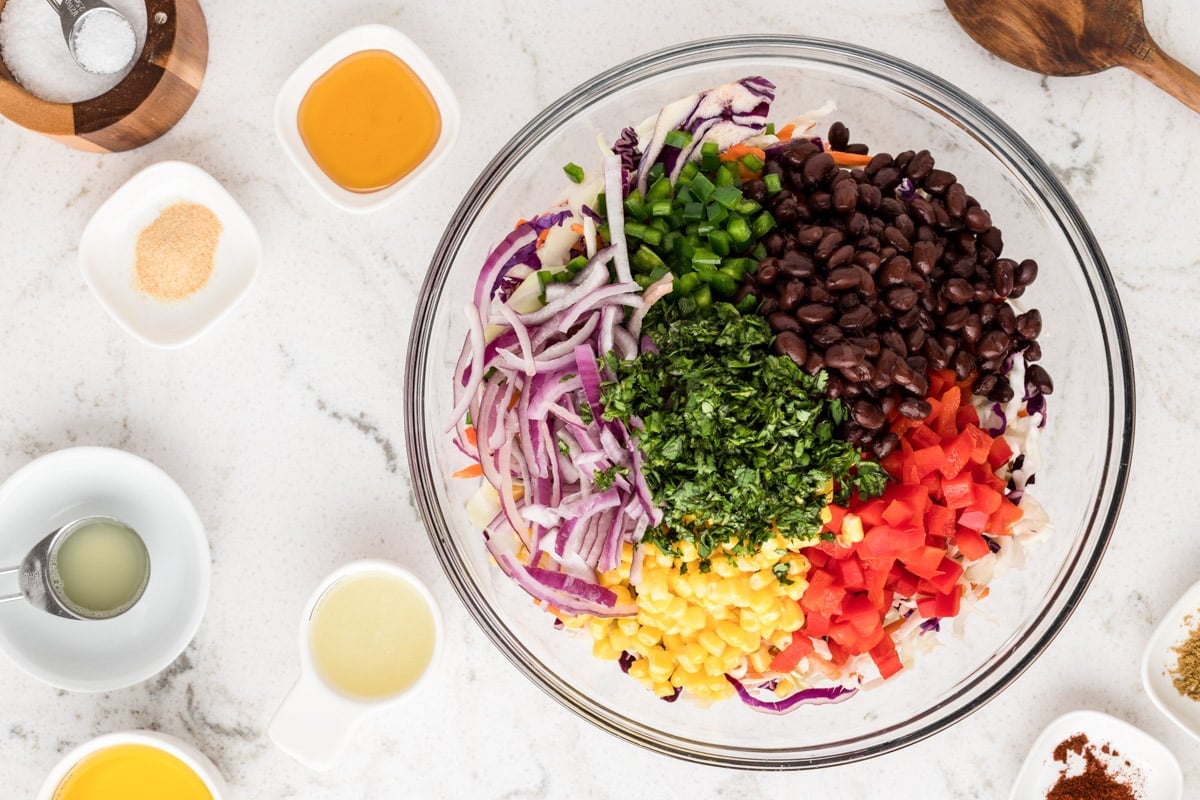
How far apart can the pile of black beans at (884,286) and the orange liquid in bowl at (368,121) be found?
3.40 ft

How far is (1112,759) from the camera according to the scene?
2631 mm

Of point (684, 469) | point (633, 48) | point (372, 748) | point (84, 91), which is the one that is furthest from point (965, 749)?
point (84, 91)

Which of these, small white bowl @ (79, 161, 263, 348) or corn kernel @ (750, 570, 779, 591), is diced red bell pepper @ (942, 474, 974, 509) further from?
small white bowl @ (79, 161, 263, 348)

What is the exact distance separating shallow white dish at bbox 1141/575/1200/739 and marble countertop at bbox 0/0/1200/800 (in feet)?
0.19

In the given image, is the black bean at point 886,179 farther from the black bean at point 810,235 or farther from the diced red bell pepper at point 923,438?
the diced red bell pepper at point 923,438

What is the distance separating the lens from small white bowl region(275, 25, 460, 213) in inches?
98.6

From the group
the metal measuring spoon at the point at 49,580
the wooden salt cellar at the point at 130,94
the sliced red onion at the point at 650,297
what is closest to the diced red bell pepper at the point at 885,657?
the sliced red onion at the point at 650,297

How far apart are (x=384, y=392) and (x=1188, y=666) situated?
8.12 feet

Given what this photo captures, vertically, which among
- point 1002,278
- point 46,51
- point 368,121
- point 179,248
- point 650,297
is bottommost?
point 179,248

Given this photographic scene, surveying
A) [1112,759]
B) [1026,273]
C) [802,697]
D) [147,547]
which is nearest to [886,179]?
[1026,273]

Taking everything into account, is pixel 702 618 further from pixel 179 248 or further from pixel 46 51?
pixel 46 51

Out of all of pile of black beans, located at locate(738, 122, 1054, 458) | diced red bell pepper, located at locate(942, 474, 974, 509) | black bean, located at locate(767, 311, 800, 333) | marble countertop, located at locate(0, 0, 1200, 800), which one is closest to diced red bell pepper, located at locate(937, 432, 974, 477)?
diced red bell pepper, located at locate(942, 474, 974, 509)

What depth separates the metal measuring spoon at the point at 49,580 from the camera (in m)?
2.53

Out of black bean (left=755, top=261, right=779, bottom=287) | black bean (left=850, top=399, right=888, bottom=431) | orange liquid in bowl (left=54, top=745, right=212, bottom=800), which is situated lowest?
orange liquid in bowl (left=54, top=745, right=212, bottom=800)
